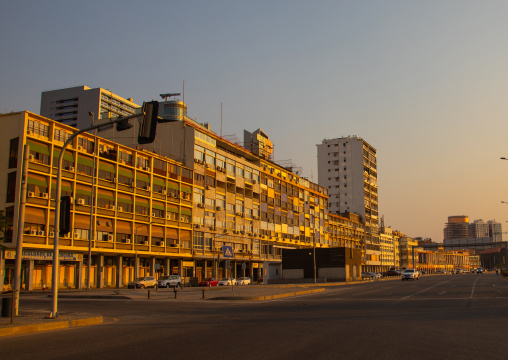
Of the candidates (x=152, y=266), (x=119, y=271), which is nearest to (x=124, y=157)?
(x=119, y=271)

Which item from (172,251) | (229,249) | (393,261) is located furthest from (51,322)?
(393,261)

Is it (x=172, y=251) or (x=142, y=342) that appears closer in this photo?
(x=142, y=342)

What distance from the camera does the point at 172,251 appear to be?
Result: 2950 inches

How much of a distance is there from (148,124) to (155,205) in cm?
5892

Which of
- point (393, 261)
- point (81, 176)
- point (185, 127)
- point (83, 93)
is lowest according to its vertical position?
point (393, 261)

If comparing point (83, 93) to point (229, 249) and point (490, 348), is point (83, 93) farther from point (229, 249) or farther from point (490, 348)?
point (490, 348)

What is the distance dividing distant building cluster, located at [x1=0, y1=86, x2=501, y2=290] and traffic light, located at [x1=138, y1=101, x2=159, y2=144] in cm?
652

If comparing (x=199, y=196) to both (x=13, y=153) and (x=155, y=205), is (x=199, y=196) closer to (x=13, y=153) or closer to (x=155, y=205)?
(x=155, y=205)

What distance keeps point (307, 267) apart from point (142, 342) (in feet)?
246

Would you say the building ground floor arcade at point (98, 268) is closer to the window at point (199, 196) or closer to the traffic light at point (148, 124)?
the window at point (199, 196)

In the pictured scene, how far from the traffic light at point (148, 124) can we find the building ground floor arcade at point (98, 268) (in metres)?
27.3

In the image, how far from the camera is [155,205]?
72.7 meters

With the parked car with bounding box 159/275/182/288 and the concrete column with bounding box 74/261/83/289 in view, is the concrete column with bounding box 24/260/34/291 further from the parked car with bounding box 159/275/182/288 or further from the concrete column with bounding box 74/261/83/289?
the parked car with bounding box 159/275/182/288

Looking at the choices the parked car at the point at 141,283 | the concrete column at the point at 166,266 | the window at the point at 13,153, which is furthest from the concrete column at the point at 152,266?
the window at the point at 13,153
